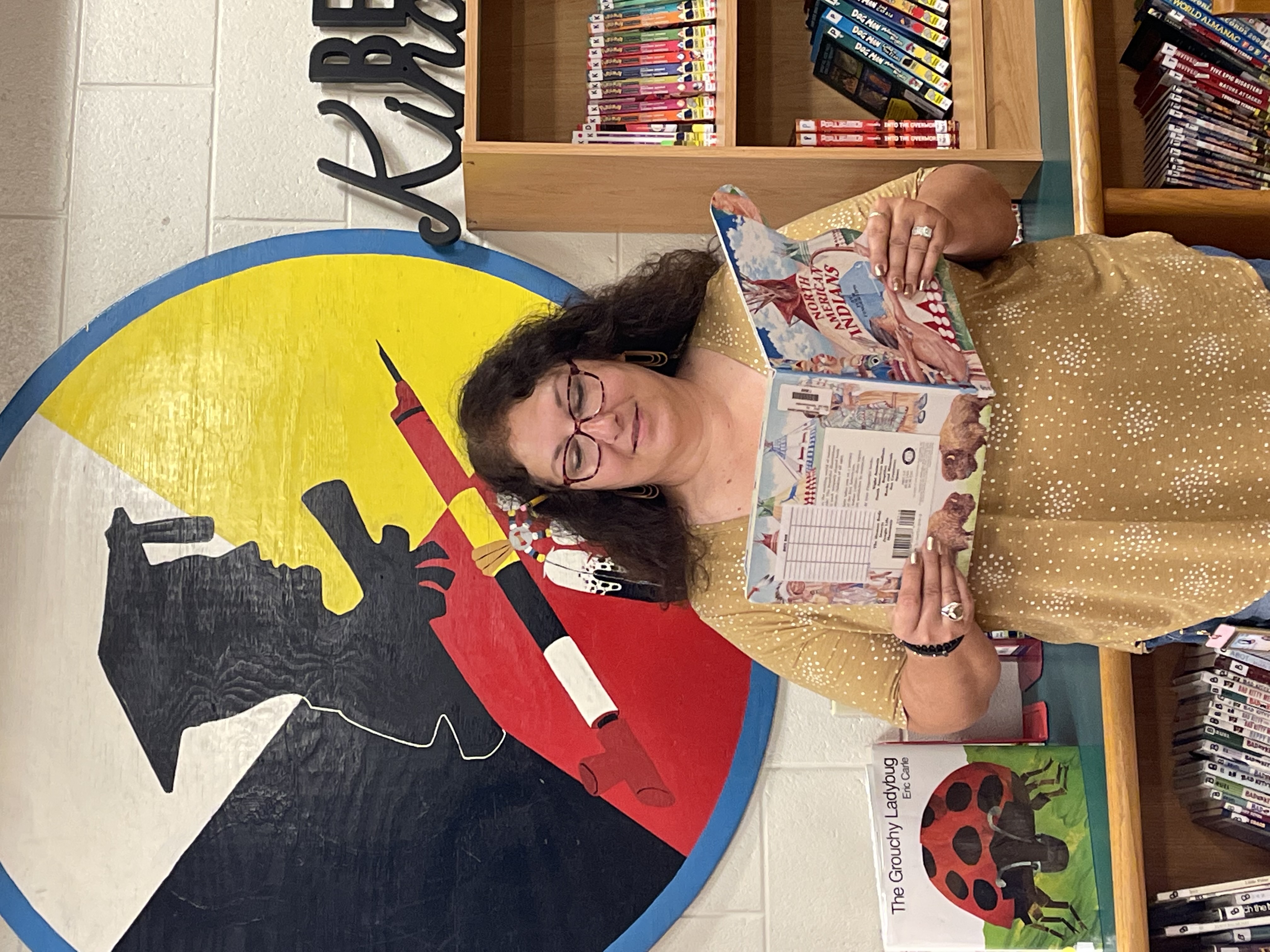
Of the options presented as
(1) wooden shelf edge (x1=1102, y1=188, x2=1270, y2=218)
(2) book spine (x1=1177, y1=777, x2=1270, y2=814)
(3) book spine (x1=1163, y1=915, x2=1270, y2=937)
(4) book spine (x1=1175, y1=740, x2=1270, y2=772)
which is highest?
(1) wooden shelf edge (x1=1102, y1=188, x2=1270, y2=218)

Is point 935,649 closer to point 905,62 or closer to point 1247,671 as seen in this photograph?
point 1247,671

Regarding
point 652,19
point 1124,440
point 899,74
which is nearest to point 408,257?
point 652,19

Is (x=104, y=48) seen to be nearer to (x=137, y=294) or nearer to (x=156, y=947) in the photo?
(x=137, y=294)

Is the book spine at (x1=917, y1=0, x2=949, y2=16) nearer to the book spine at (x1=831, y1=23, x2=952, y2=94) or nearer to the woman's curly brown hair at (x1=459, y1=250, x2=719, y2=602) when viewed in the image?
the book spine at (x1=831, y1=23, x2=952, y2=94)

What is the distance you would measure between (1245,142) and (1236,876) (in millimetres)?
1326

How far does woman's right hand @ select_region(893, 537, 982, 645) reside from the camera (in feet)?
4.06

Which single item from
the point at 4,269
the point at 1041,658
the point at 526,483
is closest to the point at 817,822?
the point at 1041,658

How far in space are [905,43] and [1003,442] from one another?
1.31m

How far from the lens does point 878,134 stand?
213cm

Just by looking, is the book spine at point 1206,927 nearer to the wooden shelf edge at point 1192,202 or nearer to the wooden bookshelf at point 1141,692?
the wooden bookshelf at point 1141,692

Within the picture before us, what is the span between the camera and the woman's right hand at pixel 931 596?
4.06 feet

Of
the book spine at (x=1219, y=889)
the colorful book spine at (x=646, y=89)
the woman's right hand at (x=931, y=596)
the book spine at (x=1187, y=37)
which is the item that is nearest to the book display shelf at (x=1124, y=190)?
the book spine at (x=1187, y=37)

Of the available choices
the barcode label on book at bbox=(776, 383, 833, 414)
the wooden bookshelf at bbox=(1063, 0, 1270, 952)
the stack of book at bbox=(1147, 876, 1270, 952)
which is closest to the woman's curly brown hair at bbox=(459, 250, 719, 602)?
the barcode label on book at bbox=(776, 383, 833, 414)

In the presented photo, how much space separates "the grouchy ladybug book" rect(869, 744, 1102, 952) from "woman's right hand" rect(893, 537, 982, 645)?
0.81m
